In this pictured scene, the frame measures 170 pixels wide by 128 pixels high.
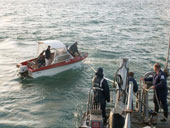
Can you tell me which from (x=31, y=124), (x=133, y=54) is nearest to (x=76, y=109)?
(x=31, y=124)

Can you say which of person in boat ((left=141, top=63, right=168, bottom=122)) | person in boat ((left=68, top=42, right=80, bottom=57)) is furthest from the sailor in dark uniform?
person in boat ((left=68, top=42, right=80, bottom=57))

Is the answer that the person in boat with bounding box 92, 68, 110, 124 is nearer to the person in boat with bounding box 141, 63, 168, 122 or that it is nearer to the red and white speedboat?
the person in boat with bounding box 141, 63, 168, 122

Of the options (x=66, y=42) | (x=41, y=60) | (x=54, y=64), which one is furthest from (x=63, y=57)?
(x=66, y=42)

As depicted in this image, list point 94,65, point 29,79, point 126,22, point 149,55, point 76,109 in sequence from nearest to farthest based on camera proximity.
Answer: point 76,109
point 29,79
point 94,65
point 149,55
point 126,22

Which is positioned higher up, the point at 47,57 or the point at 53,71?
the point at 47,57

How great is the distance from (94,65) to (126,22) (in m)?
20.1

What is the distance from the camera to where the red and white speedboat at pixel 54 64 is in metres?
17.1

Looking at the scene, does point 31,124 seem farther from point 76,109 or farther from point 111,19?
point 111,19

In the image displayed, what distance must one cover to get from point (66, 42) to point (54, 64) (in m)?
10.6

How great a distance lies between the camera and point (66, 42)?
28.0 metres

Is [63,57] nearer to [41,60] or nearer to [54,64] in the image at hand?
[54,64]

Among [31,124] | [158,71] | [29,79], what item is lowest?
[31,124]

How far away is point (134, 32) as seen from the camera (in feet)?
107

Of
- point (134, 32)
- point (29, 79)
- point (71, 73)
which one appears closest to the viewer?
point (29, 79)
